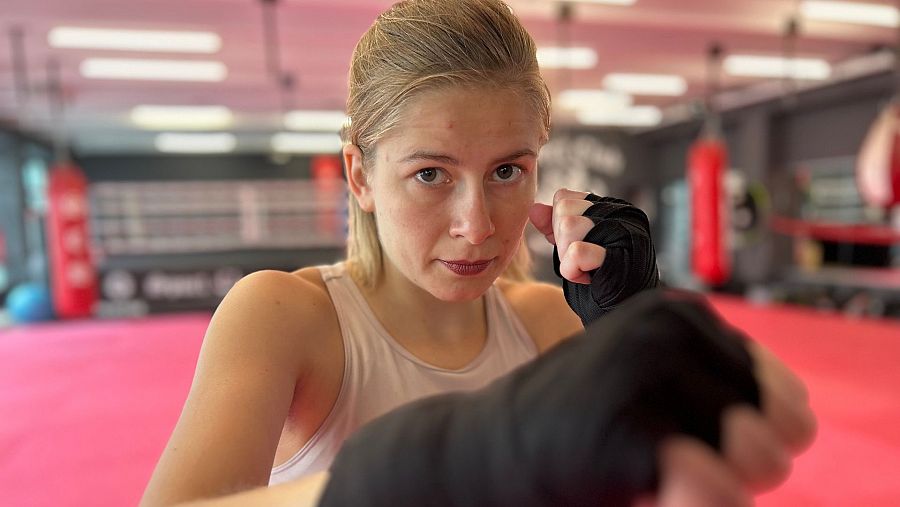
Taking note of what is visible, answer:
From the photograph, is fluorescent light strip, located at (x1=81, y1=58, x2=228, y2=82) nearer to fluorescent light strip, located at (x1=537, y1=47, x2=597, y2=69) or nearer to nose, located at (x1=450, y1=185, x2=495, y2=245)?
fluorescent light strip, located at (x1=537, y1=47, x2=597, y2=69)

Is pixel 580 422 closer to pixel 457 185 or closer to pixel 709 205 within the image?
pixel 457 185

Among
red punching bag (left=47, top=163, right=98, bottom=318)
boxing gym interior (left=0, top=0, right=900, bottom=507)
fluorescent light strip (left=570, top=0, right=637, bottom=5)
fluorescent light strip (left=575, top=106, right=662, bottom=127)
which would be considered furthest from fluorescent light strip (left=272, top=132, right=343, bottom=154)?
fluorescent light strip (left=570, top=0, right=637, bottom=5)

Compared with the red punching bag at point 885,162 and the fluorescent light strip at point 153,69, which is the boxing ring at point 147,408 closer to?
the red punching bag at point 885,162

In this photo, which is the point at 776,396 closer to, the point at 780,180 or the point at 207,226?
the point at 780,180

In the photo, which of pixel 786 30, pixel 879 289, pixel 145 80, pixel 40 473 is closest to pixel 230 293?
pixel 40 473

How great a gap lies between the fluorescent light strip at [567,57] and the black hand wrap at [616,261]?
5389 millimetres

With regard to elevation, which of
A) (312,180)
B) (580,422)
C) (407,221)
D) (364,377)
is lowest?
(364,377)

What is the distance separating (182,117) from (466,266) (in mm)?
9587

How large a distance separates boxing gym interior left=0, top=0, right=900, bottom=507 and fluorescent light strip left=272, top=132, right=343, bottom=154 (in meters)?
0.08

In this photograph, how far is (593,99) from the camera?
849 centimetres

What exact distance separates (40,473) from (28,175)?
8.86 meters

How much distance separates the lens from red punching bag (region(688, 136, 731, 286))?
598 cm

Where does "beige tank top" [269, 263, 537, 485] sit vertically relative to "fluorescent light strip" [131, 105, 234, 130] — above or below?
below

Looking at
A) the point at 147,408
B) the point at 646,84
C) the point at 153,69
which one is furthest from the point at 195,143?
the point at 147,408
